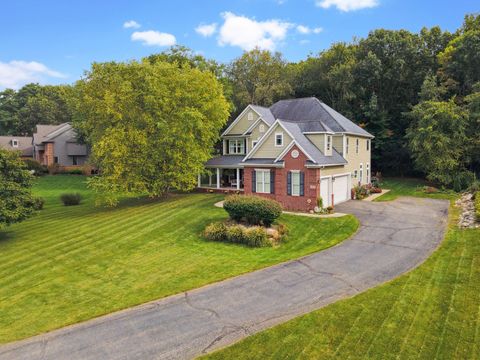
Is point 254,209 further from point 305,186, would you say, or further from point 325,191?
point 325,191

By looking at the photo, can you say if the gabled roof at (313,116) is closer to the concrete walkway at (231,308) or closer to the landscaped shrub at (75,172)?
the concrete walkway at (231,308)

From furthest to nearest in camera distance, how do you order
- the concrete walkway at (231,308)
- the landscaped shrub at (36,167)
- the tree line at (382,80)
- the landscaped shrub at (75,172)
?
the landscaped shrub at (75,172), the landscaped shrub at (36,167), the tree line at (382,80), the concrete walkway at (231,308)

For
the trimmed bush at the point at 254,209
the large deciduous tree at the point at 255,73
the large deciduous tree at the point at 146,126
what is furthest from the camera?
the large deciduous tree at the point at 255,73

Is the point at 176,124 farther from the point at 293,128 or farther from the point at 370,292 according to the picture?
the point at 370,292

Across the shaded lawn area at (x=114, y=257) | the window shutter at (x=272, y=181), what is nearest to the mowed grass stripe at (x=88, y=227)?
the shaded lawn area at (x=114, y=257)

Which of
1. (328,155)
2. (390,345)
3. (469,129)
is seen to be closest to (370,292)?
(390,345)

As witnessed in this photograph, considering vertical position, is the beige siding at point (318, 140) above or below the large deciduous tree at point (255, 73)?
below

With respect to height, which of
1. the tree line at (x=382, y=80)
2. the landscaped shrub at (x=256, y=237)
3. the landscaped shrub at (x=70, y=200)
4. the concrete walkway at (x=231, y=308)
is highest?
the tree line at (x=382, y=80)
